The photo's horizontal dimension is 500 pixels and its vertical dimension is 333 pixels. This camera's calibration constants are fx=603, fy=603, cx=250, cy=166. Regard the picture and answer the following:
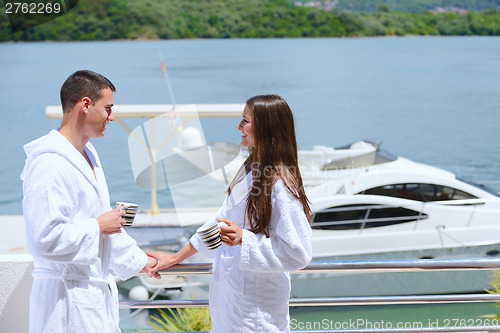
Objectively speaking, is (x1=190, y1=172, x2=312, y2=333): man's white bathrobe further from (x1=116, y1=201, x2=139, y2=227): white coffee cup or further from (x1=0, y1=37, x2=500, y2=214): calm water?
(x1=0, y1=37, x2=500, y2=214): calm water

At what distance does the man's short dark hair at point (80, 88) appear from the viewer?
1538 millimetres

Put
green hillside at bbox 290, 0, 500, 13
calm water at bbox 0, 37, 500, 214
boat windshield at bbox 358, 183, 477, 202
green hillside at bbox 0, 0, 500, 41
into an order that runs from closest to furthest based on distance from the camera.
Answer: boat windshield at bbox 358, 183, 477, 202 → calm water at bbox 0, 37, 500, 214 → green hillside at bbox 0, 0, 500, 41 → green hillside at bbox 290, 0, 500, 13

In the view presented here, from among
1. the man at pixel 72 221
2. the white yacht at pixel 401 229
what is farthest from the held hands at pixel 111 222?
the white yacht at pixel 401 229

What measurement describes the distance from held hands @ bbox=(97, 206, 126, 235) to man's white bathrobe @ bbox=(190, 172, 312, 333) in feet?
0.91

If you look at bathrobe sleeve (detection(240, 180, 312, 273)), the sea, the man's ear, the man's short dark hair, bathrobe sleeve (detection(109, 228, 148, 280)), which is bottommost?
the sea

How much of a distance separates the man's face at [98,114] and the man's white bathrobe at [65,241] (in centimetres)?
7

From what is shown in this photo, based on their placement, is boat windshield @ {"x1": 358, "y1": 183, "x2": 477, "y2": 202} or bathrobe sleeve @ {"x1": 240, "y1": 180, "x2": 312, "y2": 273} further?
boat windshield @ {"x1": 358, "y1": 183, "x2": 477, "y2": 202}

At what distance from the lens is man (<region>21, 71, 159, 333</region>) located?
143 centimetres

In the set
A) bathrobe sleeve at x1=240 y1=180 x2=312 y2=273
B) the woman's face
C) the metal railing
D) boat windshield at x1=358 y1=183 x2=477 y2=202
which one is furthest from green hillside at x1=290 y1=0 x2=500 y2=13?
bathrobe sleeve at x1=240 y1=180 x2=312 y2=273

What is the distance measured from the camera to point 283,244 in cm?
149

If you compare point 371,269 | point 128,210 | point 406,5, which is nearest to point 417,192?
point 371,269

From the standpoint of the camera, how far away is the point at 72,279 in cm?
153

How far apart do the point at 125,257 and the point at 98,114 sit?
418mm

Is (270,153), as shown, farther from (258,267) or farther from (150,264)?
(150,264)
